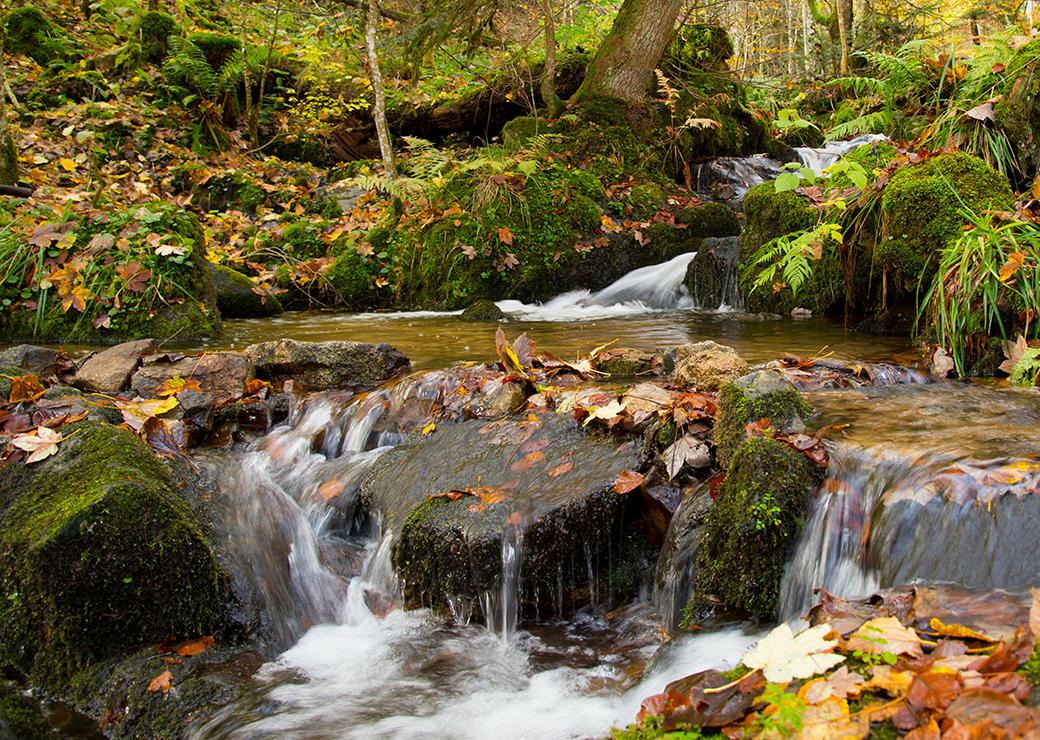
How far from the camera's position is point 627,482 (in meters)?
3.41

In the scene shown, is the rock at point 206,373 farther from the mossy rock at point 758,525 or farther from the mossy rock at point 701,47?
the mossy rock at point 701,47

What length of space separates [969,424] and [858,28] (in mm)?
17960

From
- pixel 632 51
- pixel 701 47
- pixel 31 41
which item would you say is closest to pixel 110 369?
pixel 632 51

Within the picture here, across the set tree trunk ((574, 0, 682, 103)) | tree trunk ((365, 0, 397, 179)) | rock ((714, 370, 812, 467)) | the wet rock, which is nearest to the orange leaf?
rock ((714, 370, 812, 467))

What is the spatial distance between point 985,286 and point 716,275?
155 inches

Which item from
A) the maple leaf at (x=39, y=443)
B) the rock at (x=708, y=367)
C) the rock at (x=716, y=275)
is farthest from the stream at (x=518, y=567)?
the rock at (x=716, y=275)

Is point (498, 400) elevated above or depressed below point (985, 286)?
below

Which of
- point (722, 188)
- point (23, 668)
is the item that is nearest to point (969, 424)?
point (23, 668)

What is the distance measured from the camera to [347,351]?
5.42 meters

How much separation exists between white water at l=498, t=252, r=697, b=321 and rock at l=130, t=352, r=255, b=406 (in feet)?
11.6

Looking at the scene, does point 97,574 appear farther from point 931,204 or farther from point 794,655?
point 931,204

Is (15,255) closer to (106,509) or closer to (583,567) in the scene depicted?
(106,509)

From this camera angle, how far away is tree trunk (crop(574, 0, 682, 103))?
1115 centimetres

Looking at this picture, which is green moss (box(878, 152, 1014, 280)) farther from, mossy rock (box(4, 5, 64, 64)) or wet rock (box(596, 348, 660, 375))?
mossy rock (box(4, 5, 64, 64))
